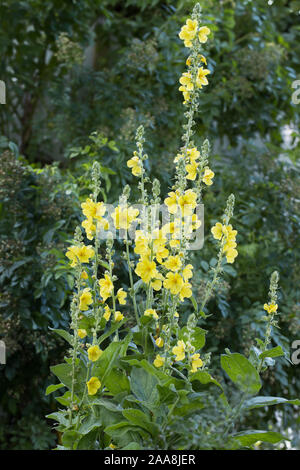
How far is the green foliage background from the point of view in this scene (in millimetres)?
1619

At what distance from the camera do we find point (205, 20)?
1928mm

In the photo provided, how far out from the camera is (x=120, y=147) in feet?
5.94

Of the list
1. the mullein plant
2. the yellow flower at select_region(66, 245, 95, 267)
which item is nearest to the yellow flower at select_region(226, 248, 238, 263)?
the mullein plant

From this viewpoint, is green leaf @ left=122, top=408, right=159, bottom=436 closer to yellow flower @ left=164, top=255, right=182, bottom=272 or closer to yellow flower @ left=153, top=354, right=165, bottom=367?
yellow flower @ left=153, top=354, right=165, bottom=367

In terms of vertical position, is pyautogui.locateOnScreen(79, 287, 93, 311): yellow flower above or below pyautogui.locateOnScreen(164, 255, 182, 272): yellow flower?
below

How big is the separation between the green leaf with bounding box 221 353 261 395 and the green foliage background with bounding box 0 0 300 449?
0.73m

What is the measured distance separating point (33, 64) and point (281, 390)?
1503 millimetres

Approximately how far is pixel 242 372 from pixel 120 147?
1.14 m

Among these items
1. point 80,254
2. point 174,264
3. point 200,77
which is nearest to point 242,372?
point 174,264

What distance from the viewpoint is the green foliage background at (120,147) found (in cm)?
162

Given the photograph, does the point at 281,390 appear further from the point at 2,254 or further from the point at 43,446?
the point at 2,254

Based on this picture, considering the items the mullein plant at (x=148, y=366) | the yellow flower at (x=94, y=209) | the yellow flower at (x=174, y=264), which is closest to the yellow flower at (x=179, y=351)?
the mullein plant at (x=148, y=366)

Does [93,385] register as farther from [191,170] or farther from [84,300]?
[191,170]

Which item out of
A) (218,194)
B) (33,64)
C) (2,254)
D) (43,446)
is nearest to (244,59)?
(218,194)
